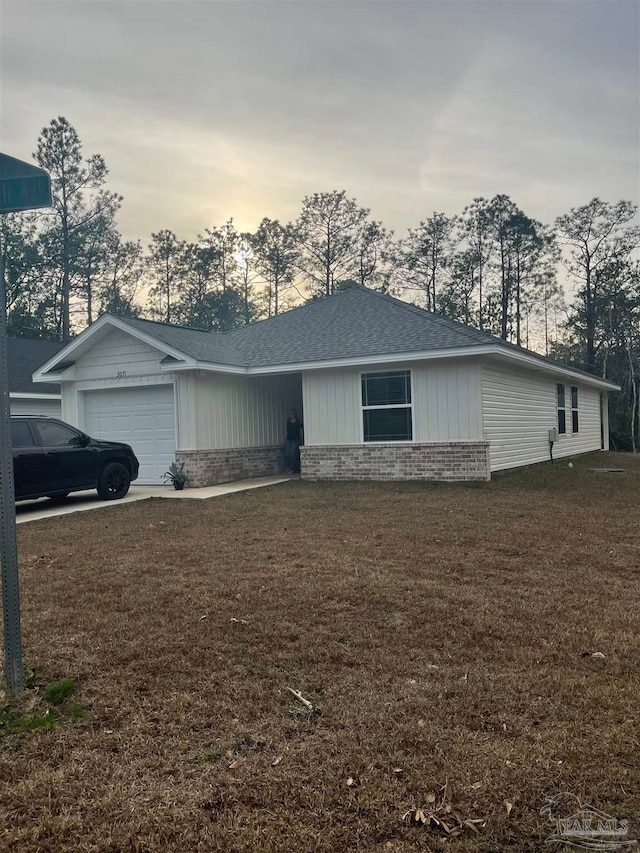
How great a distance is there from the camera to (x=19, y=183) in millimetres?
3297

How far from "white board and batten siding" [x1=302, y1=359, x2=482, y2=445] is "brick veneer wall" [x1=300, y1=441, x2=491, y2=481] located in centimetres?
21

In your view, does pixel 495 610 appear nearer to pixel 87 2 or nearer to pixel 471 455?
pixel 471 455

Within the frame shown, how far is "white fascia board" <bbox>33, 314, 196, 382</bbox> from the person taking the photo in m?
13.3

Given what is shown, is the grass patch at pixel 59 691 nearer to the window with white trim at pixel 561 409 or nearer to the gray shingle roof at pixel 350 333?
the gray shingle roof at pixel 350 333

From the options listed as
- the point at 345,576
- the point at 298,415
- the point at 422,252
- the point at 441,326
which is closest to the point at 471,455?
the point at 441,326

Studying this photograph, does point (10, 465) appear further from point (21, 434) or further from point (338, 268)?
point (338, 268)

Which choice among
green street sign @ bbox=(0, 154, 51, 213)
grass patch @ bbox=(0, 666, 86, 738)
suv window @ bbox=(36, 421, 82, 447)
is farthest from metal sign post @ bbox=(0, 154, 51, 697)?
suv window @ bbox=(36, 421, 82, 447)

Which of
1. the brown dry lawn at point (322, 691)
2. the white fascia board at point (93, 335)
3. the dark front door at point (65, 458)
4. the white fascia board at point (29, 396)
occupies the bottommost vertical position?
the brown dry lawn at point (322, 691)

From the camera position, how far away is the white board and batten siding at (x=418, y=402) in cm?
1263

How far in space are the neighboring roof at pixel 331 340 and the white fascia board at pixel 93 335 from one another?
0.02 meters

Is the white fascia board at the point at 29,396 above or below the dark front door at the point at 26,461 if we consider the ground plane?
above

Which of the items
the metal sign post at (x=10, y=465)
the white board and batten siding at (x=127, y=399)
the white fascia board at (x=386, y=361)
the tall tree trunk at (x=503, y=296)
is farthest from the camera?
the tall tree trunk at (x=503, y=296)

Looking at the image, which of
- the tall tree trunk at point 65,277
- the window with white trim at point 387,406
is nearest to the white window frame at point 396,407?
the window with white trim at point 387,406

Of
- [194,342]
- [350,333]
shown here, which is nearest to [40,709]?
[194,342]
